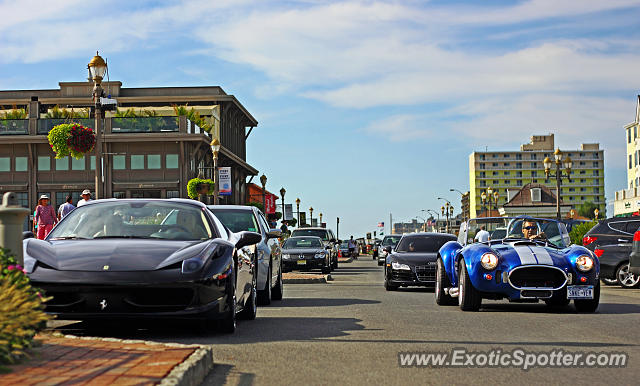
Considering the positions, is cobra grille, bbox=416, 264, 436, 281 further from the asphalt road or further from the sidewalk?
the sidewalk

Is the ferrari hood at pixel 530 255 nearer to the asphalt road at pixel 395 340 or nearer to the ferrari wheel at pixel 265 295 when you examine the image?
the asphalt road at pixel 395 340

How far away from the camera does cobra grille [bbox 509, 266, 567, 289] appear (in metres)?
12.4

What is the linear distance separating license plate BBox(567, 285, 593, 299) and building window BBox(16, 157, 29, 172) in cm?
6050

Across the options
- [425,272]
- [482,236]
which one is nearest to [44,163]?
[425,272]

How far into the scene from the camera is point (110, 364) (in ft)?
19.8

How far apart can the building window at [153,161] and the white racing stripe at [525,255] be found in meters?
57.1

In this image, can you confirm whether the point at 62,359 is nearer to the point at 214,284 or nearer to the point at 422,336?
the point at 214,284

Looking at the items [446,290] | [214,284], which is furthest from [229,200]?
[214,284]

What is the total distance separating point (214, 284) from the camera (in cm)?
855

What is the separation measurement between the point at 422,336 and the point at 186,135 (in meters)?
58.5

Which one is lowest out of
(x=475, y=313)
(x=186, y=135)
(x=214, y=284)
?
(x=475, y=313)

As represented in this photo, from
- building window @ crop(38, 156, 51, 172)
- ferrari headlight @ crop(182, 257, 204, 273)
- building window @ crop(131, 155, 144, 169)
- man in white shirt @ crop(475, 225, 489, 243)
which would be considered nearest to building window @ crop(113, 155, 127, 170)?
building window @ crop(131, 155, 144, 169)

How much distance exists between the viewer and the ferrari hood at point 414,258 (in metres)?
19.7

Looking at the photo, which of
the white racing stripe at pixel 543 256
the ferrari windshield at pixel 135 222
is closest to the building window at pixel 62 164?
the white racing stripe at pixel 543 256
